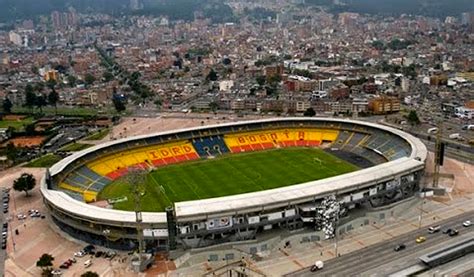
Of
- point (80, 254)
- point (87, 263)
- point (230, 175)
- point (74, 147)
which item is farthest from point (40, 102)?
point (87, 263)

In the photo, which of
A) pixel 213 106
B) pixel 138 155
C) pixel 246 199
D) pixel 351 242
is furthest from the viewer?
pixel 213 106

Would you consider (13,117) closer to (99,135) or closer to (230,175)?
(99,135)

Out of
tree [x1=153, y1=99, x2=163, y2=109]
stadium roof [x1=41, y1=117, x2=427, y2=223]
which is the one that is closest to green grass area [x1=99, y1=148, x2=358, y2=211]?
stadium roof [x1=41, y1=117, x2=427, y2=223]

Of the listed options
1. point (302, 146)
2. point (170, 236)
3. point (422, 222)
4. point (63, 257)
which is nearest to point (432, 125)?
point (302, 146)

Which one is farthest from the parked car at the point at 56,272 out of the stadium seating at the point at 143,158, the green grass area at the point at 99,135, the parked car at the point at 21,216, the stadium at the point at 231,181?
the green grass area at the point at 99,135

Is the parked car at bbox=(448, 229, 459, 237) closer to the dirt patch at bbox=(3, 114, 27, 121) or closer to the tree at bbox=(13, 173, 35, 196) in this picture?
the tree at bbox=(13, 173, 35, 196)
